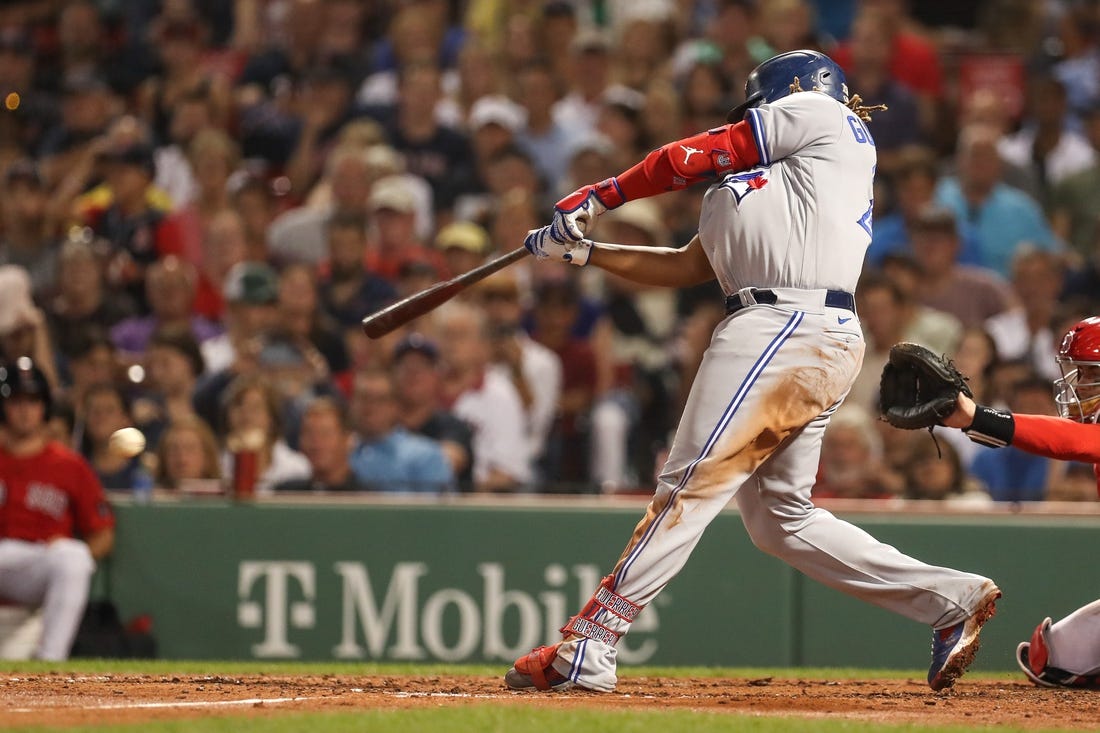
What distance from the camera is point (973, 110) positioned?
1191 cm

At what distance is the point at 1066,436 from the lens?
5551 mm

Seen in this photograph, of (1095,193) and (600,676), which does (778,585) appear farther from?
(1095,193)

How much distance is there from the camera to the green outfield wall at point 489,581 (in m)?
8.42

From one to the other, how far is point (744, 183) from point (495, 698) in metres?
1.89

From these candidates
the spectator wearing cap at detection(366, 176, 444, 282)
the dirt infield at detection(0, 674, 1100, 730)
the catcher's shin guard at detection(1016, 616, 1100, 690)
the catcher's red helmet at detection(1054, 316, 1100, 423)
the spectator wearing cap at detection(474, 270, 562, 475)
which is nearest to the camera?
the dirt infield at detection(0, 674, 1100, 730)

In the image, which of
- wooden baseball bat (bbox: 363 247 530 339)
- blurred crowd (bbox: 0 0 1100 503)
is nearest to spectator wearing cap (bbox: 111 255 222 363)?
blurred crowd (bbox: 0 0 1100 503)

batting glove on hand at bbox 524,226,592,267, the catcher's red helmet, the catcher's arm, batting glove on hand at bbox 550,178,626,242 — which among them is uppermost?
batting glove on hand at bbox 550,178,626,242

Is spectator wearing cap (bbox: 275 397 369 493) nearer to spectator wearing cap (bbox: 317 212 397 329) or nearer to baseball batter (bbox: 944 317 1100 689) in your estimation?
spectator wearing cap (bbox: 317 212 397 329)

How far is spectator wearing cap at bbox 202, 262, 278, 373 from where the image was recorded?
1046 centimetres

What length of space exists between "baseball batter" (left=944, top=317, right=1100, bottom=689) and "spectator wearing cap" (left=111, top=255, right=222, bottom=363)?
6140mm

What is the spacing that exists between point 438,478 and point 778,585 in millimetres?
1932

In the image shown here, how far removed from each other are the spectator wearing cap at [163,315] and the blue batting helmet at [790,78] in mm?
5719

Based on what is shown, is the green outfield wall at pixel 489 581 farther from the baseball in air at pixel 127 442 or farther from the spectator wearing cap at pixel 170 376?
the spectator wearing cap at pixel 170 376

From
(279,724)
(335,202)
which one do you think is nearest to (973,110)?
(335,202)
